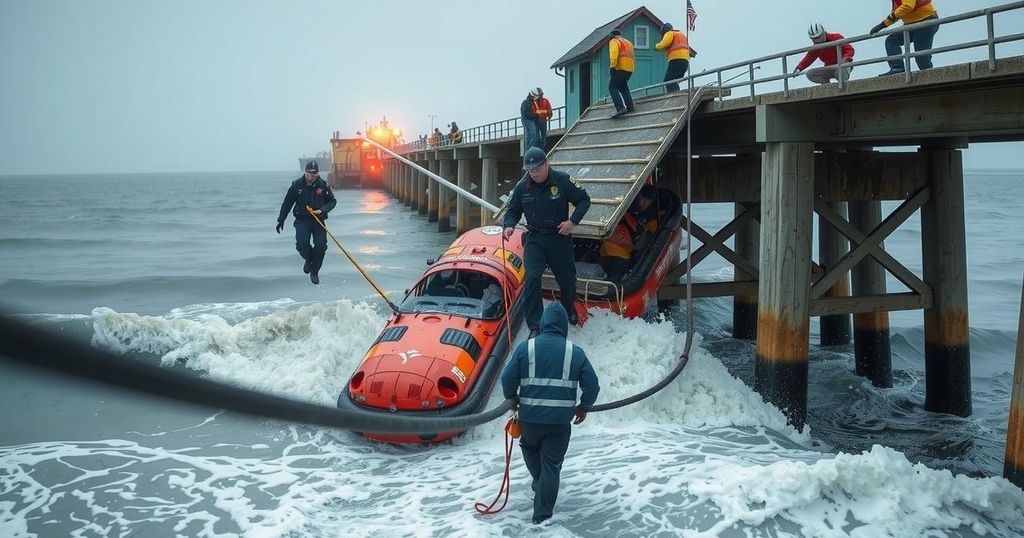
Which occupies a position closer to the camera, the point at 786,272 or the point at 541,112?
the point at 786,272

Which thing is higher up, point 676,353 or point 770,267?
point 770,267

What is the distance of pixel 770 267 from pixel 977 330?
11096 millimetres

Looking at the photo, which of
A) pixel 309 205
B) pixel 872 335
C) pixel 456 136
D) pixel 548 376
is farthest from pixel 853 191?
pixel 456 136

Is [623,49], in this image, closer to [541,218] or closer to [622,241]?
[622,241]

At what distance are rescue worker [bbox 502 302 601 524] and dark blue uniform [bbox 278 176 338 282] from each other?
690cm

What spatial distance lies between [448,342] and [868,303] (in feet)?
20.9

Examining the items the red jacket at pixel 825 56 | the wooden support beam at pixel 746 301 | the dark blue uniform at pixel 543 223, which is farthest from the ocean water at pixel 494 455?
the red jacket at pixel 825 56

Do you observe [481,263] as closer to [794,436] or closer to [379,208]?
[794,436]

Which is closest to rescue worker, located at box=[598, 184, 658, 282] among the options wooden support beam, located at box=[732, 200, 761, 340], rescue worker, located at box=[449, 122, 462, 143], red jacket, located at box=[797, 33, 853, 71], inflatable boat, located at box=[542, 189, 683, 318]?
inflatable boat, located at box=[542, 189, 683, 318]

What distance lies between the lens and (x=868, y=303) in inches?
463

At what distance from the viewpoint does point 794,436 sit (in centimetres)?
998

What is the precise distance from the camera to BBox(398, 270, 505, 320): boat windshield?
33.2 feet

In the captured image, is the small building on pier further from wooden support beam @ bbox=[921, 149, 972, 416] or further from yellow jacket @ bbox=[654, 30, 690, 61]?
wooden support beam @ bbox=[921, 149, 972, 416]

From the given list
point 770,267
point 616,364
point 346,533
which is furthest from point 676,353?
point 346,533
